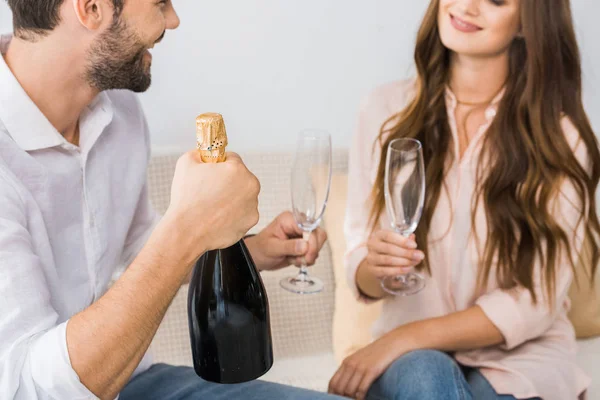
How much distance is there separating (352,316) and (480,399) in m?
0.41

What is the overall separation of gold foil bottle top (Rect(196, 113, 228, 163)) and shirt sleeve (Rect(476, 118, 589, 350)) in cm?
72

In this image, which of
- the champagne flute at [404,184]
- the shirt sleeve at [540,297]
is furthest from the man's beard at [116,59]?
the shirt sleeve at [540,297]

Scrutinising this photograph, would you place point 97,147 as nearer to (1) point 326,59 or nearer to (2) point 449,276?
(2) point 449,276

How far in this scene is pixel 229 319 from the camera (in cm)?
107

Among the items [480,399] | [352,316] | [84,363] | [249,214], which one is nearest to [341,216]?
[352,316]

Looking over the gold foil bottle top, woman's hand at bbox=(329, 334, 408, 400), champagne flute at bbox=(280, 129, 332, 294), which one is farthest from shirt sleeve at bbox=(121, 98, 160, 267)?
the gold foil bottle top

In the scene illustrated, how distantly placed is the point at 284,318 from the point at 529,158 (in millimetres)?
665

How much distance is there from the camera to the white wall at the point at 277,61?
6.41ft

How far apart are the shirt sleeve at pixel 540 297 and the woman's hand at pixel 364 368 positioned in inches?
7.3

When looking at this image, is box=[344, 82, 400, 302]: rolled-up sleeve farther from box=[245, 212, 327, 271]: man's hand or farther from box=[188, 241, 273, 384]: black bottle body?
box=[188, 241, 273, 384]: black bottle body

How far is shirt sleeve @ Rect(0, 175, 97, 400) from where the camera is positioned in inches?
37.3

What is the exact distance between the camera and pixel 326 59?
6.59 feet

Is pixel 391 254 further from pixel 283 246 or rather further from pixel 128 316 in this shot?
pixel 128 316

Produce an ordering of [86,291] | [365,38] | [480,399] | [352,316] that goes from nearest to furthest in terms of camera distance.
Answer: [86,291] → [480,399] → [352,316] → [365,38]
